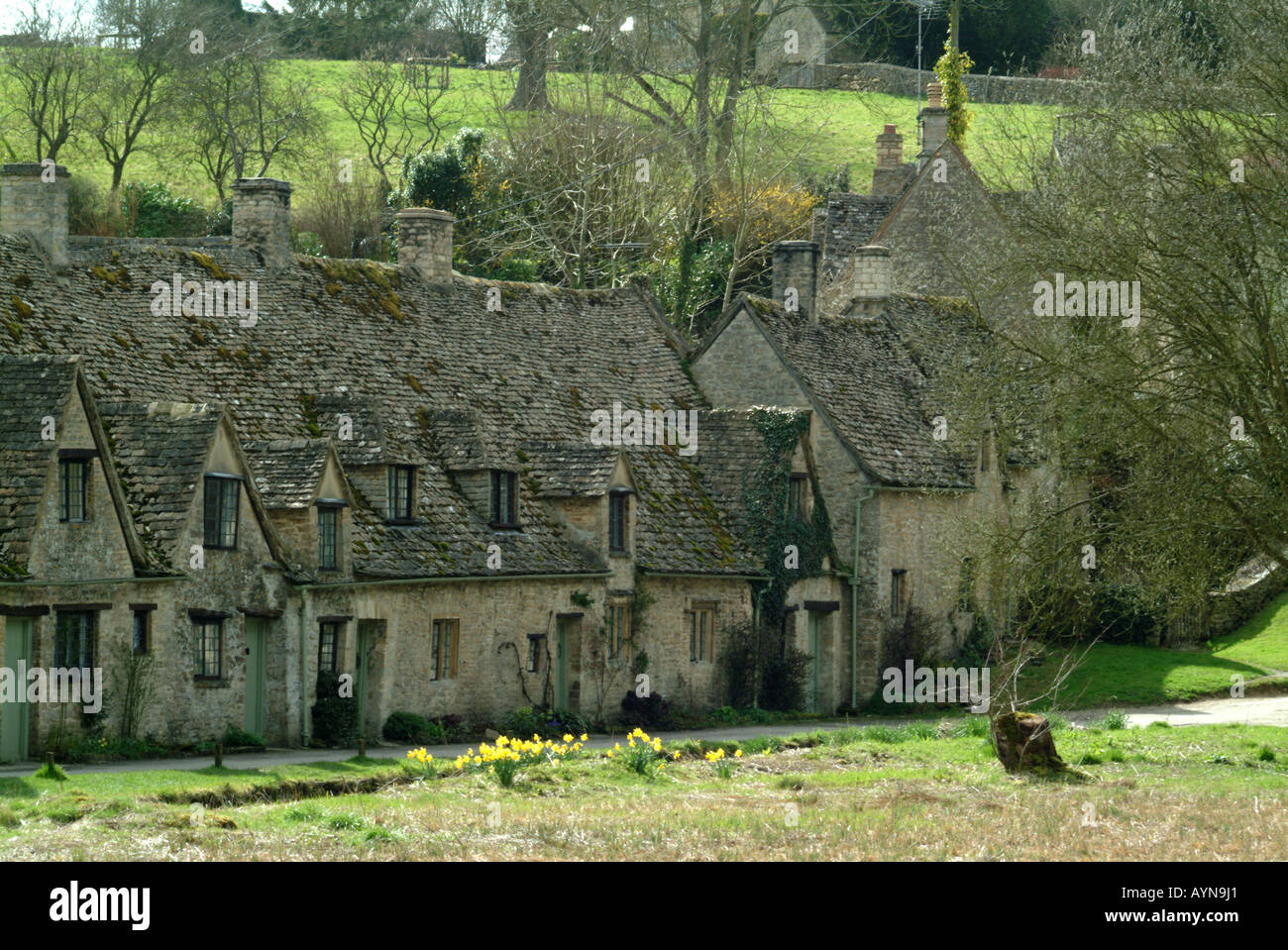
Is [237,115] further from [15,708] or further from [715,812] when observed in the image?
[715,812]

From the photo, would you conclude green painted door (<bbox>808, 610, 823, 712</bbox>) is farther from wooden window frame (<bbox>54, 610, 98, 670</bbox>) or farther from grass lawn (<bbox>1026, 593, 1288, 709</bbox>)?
wooden window frame (<bbox>54, 610, 98, 670</bbox>)

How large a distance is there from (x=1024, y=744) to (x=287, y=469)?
13.4 metres

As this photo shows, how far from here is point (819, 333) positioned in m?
47.8

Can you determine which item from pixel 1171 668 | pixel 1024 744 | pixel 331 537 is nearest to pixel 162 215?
pixel 331 537

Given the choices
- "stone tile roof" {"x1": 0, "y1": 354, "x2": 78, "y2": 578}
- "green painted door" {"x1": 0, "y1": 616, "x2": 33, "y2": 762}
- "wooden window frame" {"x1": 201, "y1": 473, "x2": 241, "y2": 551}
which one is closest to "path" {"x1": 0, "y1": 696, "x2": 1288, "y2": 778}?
"green painted door" {"x1": 0, "y1": 616, "x2": 33, "y2": 762}

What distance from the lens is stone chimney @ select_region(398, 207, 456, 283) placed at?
4259cm

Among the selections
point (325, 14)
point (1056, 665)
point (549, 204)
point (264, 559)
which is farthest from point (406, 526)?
point (325, 14)

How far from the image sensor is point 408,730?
3319 centimetres

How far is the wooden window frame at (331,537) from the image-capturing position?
3275cm

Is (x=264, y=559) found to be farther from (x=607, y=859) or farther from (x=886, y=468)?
(x=886, y=468)

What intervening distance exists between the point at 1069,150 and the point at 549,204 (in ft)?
88.5

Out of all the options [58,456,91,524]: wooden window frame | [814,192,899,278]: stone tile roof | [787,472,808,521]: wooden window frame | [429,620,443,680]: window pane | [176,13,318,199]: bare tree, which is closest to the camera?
[58,456,91,524]: wooden window frame

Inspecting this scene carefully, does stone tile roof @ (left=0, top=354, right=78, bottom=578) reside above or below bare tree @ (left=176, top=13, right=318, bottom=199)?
below

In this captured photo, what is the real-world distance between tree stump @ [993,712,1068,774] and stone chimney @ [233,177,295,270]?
721 inches
